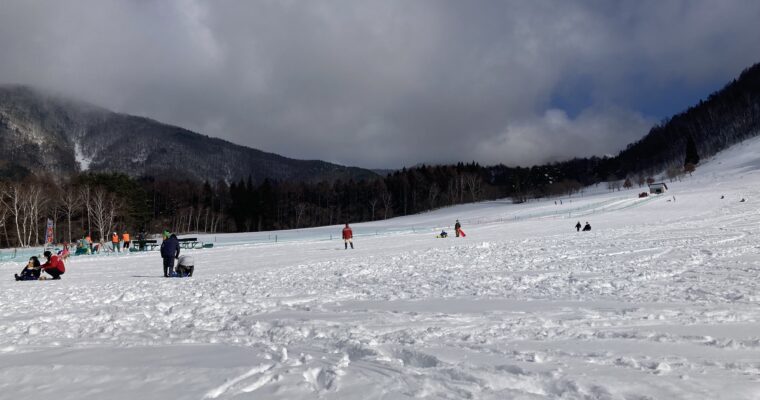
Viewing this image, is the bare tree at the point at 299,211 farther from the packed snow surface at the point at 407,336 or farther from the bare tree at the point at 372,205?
the packed snow surface at the point at 407,336

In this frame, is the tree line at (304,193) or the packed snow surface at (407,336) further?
the tree line at (304,193)

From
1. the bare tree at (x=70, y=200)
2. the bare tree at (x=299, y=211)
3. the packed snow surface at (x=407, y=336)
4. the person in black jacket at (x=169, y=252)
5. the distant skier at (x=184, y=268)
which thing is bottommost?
the packed snow surface at (x=407, y=336)

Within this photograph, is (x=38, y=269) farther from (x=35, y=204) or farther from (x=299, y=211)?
(x=299, y=211)

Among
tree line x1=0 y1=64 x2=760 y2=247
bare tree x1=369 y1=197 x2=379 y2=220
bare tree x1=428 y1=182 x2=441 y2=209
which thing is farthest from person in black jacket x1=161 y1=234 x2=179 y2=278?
bare tree x1=428 y1=182 x2=441 y2=209

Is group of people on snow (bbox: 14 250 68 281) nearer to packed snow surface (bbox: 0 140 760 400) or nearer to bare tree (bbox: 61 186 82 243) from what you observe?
packed snow surface (bbox: 0 140 760 400)

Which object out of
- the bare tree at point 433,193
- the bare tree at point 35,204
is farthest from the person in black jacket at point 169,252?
the bare tree at point 433,193

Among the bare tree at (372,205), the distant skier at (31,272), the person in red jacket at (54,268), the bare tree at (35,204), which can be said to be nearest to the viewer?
the distant skier at (31,272)

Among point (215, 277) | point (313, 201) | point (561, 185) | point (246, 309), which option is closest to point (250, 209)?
point (313, 201)

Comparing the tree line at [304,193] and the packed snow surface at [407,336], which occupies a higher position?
the tree line at [304,193]

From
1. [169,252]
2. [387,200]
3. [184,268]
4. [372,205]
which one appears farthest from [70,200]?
[387,200]

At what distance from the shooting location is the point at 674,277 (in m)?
9.95

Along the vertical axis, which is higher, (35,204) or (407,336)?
(35,204)

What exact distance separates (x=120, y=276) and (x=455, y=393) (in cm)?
1583

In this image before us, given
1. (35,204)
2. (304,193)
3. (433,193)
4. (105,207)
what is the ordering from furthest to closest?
(304,193) < (433,193) < (105,207) < (35,204)
